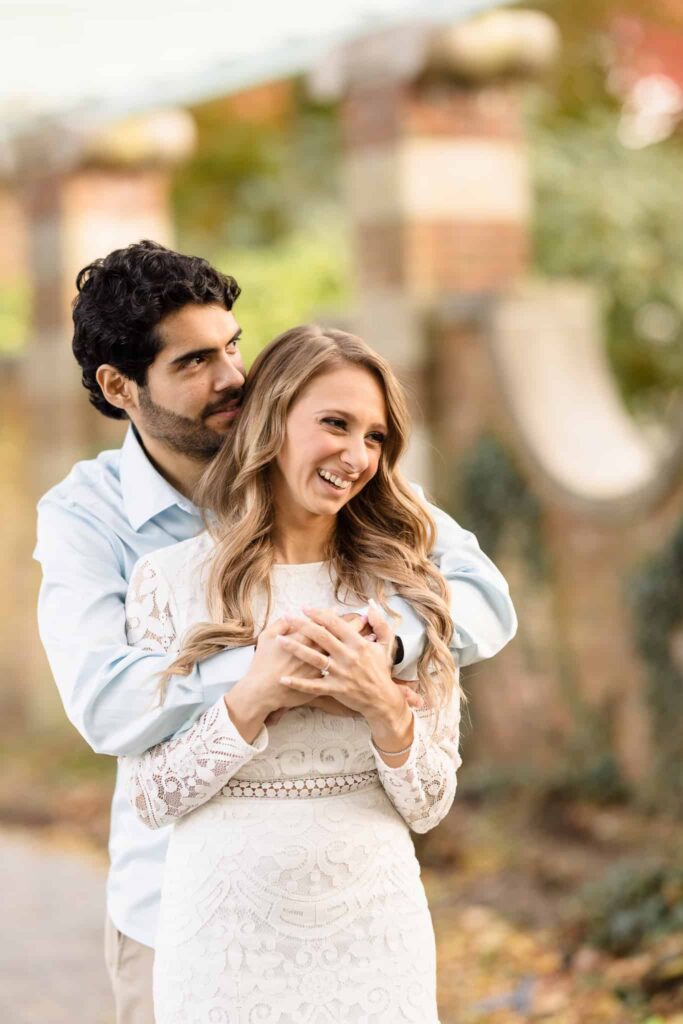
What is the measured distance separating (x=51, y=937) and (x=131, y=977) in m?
3.44

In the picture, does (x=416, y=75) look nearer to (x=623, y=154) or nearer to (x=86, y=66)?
(x=86, y=66)

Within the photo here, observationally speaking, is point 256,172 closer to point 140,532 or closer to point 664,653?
point 664,653

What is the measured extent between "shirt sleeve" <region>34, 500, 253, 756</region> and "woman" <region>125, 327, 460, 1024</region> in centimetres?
3

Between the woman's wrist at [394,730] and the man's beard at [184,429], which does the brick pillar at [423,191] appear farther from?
the woman's wrist at [394,730]

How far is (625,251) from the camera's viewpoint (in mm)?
12742

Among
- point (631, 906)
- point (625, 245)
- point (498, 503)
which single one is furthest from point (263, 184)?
point (631, 906)

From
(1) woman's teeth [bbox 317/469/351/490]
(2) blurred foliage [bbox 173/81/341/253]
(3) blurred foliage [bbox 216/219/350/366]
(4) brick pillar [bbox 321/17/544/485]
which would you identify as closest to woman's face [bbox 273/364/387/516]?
(1) woman's teeth [bbox 317/469/351/490]

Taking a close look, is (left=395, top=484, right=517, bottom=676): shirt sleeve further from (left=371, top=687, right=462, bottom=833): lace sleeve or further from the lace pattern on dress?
the lace pattern on dress

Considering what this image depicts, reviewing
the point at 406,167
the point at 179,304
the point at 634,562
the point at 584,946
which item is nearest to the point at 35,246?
the point at 406,167

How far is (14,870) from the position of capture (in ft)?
23.9

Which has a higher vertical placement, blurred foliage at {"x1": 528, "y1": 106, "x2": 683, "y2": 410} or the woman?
blurred foliage at {"x1": 528, "y1": 106, "x2": 683, "y2": 410}

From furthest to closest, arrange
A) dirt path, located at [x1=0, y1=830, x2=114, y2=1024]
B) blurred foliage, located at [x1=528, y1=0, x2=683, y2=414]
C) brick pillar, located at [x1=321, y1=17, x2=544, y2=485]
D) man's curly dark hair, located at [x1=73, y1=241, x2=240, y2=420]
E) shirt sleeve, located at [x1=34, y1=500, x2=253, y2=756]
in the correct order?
1. blurred foliage, located at [x1=528, y1=0, x2=683, y2=414]
2. brick pillar, located at [x1=321, y1=17, x2=544, y2=485]
3. dirt path, located at [x1=0, y1=830, x2=114, y2=1024]
4. man's curly dark hair, located at [x1=73, y1=241, x2=240, y2=420]
5. shirt sleeve, located at [x1=34, y1=500, x2=253, y2=756]

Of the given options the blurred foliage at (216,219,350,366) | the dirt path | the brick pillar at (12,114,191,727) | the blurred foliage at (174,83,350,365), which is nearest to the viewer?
the dirt path

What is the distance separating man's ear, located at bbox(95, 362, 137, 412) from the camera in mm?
2799
